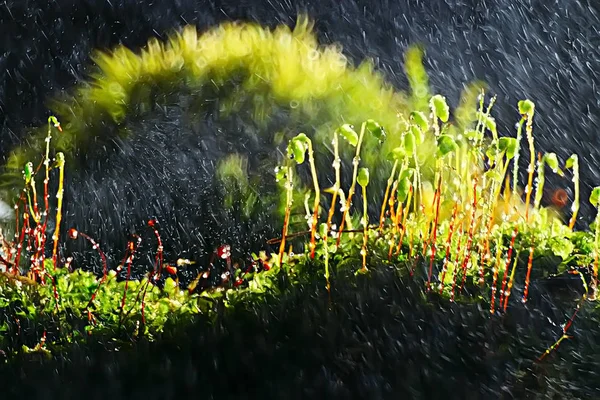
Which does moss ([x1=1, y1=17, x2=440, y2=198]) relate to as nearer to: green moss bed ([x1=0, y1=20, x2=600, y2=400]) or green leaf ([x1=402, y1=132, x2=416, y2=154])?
green moss bed ([x1=0, y1=20, x2=600, y2=400])

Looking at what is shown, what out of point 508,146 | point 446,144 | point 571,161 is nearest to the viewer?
point 446,144

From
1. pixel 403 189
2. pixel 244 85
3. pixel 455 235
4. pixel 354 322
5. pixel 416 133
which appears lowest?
pixel 354 322

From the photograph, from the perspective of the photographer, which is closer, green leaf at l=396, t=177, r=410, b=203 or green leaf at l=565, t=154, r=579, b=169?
green leaf at l=396, t=177, r=410, b=203

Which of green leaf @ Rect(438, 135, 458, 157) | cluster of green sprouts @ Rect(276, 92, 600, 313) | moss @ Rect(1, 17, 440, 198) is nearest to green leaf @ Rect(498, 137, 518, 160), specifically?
cluster of green sprouts @ Rect(276, 92, 600, 313)

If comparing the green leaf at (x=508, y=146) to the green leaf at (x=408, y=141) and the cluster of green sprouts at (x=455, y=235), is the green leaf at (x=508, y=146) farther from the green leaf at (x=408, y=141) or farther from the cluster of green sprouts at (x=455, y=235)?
the green leaf at (x=408, y=141)

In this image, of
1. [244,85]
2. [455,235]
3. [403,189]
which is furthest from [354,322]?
[244,85]

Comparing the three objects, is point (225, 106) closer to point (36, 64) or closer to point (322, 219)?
point (322, 219)

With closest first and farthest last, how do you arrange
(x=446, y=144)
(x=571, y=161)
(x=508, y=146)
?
(x=446, y=144) → (x=508, y=146) → (x=571, y=161)

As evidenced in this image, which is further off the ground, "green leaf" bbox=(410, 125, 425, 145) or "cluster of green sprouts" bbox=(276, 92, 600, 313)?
"green leaf" bbox=(410, 125, 425, 145)

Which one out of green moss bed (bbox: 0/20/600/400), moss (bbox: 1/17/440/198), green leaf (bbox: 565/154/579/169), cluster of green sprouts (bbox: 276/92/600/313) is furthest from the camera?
moss (bbox: 1/17/440/198)

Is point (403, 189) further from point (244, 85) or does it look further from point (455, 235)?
point (244, 85)

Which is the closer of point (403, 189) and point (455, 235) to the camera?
point (403, 189)

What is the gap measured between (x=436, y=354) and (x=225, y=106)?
1.57 m

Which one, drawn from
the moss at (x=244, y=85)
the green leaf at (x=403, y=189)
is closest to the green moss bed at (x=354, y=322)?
the green leaf at (x=403, y=189)
